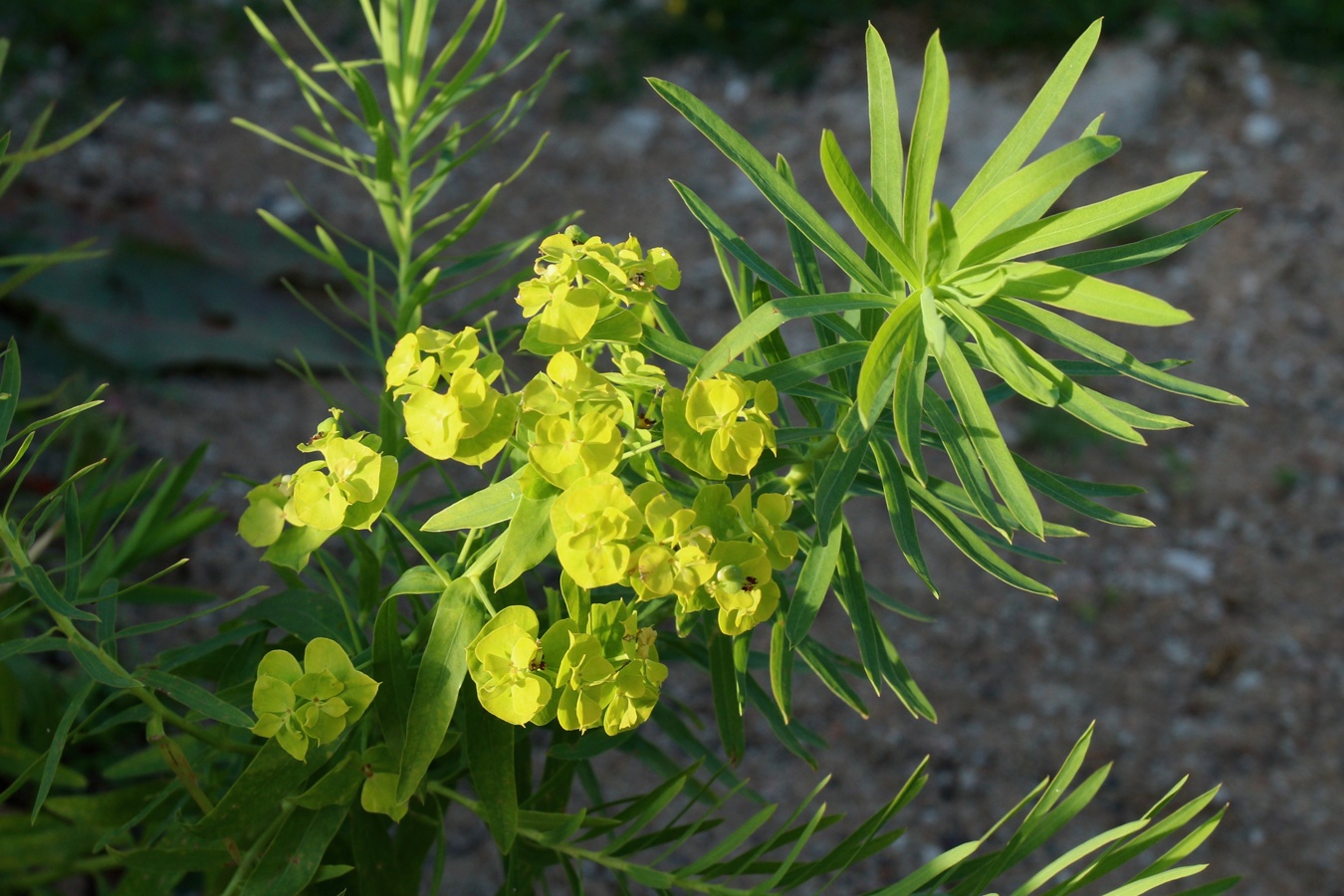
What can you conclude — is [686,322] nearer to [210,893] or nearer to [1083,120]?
[1083,120]

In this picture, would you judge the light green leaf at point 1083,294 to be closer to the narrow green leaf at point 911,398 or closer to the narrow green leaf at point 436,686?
the narrow green leaf at point 911,398

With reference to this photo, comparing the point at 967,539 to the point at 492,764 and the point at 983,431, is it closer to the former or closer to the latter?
the point at 983,431

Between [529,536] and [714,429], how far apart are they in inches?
3.6

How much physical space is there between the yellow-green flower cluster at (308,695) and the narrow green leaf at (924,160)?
32cm

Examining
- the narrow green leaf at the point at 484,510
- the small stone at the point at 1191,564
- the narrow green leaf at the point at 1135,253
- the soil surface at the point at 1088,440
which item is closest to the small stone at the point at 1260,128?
the soil surface at the point at 1088,440

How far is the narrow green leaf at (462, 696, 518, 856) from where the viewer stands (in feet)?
1.81

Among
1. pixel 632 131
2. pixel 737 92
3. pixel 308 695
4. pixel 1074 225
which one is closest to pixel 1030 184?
pixel 1074 225

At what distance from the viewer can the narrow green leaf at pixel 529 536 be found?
49 centimetres

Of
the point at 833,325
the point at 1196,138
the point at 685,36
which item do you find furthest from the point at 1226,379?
the point at 833,325

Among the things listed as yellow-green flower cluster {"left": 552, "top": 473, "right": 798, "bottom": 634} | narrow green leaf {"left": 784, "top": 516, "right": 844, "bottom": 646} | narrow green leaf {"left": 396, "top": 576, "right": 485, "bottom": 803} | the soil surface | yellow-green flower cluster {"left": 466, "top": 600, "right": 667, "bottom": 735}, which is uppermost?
yellow-green flower cluster {"left": 552, "top": 473, "right": 798, "bottom": 634}

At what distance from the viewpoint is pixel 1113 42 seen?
2645mm

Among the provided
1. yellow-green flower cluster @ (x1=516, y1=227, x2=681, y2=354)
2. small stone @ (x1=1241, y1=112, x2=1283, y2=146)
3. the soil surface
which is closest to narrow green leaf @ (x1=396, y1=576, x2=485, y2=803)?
yellow-green flower cluster @ (x1=516, y1=227, x2=681, y2=354)

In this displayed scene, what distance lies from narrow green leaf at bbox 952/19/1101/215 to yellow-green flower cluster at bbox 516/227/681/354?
0.15m

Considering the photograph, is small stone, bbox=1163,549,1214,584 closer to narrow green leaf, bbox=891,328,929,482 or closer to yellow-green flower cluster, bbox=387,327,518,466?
narrow green leaf, bbox=891,328,929,482
